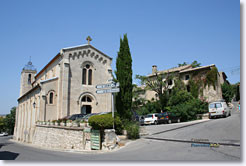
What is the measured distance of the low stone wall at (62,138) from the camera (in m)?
13.2

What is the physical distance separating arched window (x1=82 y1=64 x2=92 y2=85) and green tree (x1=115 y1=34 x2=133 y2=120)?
41.2ft

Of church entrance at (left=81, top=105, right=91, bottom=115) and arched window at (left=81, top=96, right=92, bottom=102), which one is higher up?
arched window at (left=81, top=96, right=92, bottom=102)

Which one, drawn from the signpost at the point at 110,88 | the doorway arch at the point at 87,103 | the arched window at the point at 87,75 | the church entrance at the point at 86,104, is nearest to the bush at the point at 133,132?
the signpost at the point at 110,88

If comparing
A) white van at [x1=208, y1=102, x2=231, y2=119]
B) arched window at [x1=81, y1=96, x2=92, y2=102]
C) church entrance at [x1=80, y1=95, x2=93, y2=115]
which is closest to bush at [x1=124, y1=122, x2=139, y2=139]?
white van at [x1=208, y1=102, x2=231, y2=119]

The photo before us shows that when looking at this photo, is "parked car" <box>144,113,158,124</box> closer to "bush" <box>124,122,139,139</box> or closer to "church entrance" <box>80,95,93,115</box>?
"church entrance" <box>80,95,93,115</box>

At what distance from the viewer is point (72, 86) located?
25406 mm

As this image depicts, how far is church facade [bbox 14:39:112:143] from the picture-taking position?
24.1 m

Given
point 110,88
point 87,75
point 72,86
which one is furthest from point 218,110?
point 72,86

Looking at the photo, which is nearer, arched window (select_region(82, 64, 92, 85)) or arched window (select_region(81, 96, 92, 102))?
arched window (select_region(81, 96, 92, 102))

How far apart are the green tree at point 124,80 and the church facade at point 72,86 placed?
11639 millimetres

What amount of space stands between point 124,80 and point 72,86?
12651mm

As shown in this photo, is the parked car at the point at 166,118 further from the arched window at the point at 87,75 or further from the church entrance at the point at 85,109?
the arched window at the point at 87,75

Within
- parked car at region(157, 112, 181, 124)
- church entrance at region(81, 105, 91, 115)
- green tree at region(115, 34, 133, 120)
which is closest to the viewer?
green tree at region(115, 34, 133, 120)

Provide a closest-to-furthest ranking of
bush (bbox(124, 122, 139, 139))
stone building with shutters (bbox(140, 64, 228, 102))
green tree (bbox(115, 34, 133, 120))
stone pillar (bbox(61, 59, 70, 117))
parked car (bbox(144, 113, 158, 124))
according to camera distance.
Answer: bush (bbox(124, 122, 139, 139))
green tree (bbox(115, 34, 133, 120))
parked car (bbox(144, 113, 158, 124))
stone pillar (bbox(61, 59, 70, 117))
stone building with shutters (bbox(140, 64, 228, 102))
